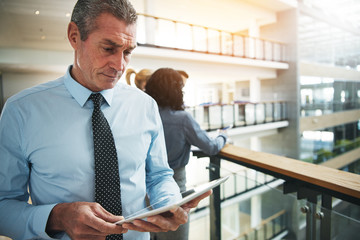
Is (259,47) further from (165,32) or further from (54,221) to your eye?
(54,221)

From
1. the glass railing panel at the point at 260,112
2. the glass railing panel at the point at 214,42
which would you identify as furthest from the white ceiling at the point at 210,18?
the glass railing panel at the point at 260,112

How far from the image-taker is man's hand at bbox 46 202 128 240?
2.06 feet

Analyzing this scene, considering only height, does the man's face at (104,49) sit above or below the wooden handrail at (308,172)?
above

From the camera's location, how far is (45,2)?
3.77 meters

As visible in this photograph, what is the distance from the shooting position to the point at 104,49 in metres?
0.80

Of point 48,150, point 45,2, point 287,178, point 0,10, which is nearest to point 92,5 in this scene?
point 48,150

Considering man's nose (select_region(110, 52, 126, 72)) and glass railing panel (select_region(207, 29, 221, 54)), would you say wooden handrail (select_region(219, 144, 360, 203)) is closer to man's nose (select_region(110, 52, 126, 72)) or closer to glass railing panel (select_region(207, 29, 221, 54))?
man's nose (select_region(110, 52, 126, 72))

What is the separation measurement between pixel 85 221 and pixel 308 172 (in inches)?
37.9

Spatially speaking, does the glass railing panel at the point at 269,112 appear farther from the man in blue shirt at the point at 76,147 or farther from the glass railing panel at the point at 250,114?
the man in blue shirt at the point at 76,147

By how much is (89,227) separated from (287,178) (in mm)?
945

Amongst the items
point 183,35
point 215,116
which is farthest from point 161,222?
point 183,35

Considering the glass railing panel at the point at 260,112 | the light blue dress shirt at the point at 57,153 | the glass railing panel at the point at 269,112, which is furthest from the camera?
the glass railing panel at the point at 269,112

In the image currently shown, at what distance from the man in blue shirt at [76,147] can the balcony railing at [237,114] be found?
19.5 ft

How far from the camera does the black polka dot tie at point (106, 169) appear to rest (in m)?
0.80
